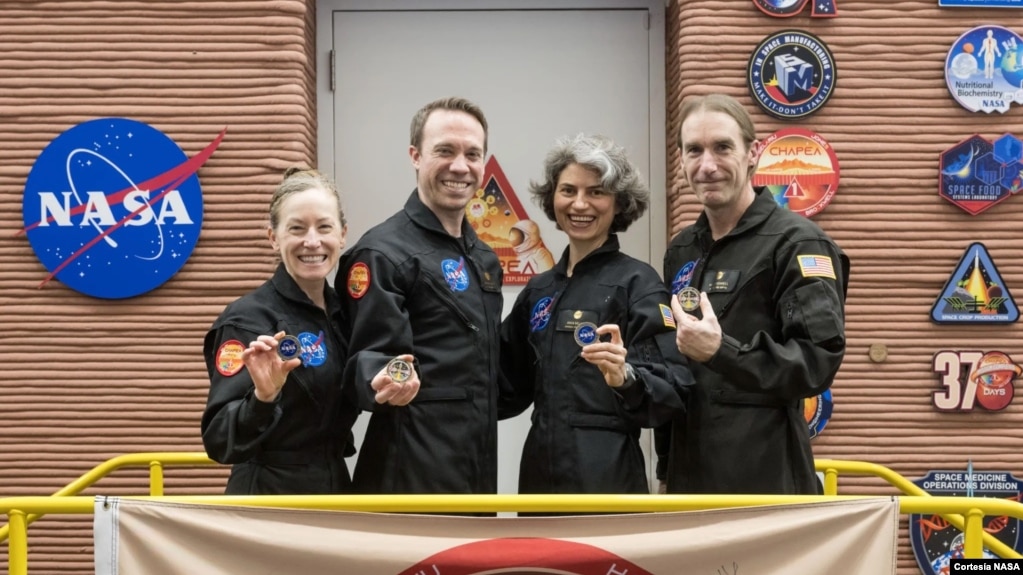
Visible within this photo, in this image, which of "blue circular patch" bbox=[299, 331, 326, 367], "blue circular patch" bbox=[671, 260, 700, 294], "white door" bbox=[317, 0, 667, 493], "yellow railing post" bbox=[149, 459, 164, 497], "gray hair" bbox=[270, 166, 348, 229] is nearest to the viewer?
"blue circular patch" bbox=[299, 331, 326, 367]

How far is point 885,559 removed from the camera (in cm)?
206

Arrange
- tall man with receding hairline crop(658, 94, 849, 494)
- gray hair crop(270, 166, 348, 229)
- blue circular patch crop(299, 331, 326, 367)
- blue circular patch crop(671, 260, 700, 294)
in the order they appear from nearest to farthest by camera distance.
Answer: tall man with receding hairline crop(658, 94, 849, 494)
blue circular patch crop(299, 331, 326, 367)
gray hair crop(270, 166, 348, 229)
blue circular patch crop(671, 260, 700, 294)

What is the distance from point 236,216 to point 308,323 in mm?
1631

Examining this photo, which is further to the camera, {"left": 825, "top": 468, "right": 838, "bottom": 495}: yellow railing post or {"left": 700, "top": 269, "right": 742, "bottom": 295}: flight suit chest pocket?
{"left": 825, "top": 468, "right": 838, "bottom": 495}: yellow railing post

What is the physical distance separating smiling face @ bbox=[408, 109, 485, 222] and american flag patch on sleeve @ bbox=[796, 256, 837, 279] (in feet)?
2.82

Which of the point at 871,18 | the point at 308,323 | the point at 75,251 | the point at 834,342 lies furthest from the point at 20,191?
the point at 871,18

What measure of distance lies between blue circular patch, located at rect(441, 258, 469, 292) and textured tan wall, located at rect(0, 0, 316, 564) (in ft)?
5.22

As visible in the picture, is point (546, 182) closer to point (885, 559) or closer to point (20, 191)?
point (885, 559)

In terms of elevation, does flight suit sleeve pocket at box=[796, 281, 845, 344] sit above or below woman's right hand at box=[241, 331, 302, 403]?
above

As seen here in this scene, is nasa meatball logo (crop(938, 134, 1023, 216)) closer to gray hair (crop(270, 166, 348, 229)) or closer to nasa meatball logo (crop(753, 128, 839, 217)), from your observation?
nasa meatball logo (crop(753, 128, 839, 217))

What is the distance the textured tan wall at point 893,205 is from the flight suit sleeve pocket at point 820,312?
165 centimetres

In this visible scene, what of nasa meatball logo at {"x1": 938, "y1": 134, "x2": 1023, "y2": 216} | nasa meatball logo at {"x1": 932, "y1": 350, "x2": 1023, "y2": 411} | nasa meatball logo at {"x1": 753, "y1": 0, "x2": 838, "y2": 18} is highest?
nasa meatball logo at {"x1": 753, "y1": 0, "x2": 838, "y2": 18}

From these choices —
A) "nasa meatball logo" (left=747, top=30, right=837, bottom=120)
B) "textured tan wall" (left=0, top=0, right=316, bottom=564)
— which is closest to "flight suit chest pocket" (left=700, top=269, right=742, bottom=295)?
"nasa meatball logo" (left=747, top=30, right=837, bottom=120)

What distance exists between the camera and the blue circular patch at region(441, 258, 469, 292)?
256 cm
